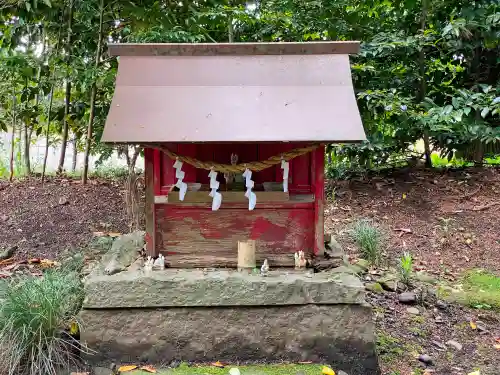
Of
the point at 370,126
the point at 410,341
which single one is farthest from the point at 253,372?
the point at 370,126

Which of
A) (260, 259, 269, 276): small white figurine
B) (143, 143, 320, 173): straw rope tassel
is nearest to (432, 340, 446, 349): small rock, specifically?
(260, 259, 269, 276): small white figurine

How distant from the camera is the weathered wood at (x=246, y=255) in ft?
9.20

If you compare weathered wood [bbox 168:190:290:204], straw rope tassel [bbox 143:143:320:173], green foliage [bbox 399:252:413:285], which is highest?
straw rope tassel [bbox 143:143:320:173]

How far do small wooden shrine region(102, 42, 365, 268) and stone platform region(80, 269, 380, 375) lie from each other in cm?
29

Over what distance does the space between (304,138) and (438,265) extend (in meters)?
2.72

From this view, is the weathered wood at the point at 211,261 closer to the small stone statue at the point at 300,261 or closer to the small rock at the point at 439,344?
the small stone statue at the point at 300,261

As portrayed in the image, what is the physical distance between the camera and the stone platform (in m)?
2.66

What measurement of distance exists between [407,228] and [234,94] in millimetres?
3183

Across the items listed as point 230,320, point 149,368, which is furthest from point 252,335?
point 149,368

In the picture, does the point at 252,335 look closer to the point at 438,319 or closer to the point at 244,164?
the point at 244,164

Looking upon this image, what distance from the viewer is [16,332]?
245cm

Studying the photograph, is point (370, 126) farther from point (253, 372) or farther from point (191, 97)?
point (253, 372)

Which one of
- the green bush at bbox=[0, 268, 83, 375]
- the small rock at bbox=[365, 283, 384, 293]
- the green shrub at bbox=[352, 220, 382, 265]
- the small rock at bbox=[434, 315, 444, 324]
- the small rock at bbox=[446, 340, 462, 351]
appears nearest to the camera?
the green bush at bbox=[0, 268, 83, 375]

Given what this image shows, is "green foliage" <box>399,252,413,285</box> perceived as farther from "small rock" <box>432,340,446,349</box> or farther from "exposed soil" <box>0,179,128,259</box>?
"exposed soil" <box>0,179,128,259</box>
